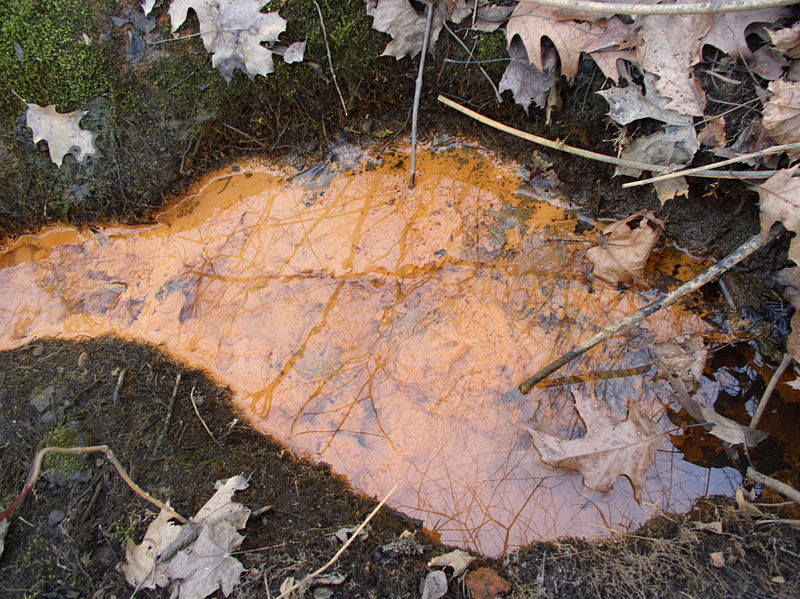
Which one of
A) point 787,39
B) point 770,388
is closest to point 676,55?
point 787,39

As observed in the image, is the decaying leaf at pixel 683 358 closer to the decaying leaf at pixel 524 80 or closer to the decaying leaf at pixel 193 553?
the decaying leaf at pixel 524 80

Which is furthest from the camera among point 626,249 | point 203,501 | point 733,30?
point 626,249

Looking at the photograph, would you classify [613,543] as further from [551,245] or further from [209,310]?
[209,310]

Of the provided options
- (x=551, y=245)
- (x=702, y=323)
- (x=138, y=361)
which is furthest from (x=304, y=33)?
(x=702, y=323)

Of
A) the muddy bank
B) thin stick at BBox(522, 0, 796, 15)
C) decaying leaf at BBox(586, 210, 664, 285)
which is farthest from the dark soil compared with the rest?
thin stick at BBox(522, 0, 796, 15)

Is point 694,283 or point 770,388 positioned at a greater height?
point 694,283

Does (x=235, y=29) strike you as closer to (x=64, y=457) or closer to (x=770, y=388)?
(x=64, y=457)
